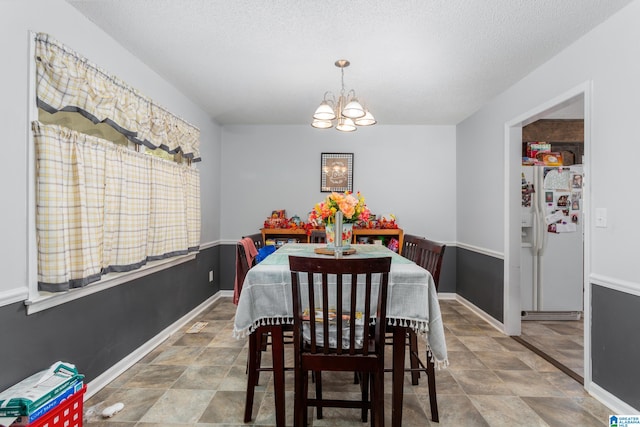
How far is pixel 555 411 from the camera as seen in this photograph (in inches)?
79.0

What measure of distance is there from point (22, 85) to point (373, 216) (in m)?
3.76

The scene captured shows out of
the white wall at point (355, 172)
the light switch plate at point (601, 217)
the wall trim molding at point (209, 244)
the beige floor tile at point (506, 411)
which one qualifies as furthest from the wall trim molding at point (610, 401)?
the wall trim molding at point (209, 244)

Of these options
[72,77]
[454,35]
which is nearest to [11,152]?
[72,77]

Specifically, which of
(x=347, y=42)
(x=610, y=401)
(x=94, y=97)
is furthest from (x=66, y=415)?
(x=610, y=401)

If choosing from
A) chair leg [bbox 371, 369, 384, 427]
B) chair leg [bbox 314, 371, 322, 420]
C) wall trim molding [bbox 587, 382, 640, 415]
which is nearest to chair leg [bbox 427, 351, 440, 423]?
chair leg [bbox 371, 369, 384, 427]

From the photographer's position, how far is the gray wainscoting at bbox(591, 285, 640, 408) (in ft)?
6.23

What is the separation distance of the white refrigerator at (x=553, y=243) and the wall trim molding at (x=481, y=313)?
1.33 ft

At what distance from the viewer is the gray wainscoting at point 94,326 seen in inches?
64.9

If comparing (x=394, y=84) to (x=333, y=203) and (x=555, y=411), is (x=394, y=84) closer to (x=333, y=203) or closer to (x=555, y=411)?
(x=333, y=203)

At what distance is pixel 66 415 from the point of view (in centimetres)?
161

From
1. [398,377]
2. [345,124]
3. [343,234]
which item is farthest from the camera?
[345,124]

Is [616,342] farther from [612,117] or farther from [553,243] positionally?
[553,243]

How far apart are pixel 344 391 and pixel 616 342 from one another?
1713 millimetres

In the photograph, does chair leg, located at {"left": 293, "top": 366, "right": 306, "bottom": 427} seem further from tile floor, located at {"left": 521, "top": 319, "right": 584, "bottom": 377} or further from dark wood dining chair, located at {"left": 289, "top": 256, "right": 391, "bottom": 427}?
tile floor, located at {"left": 521, "top": 319, "right": 584, "bottom": 377}
